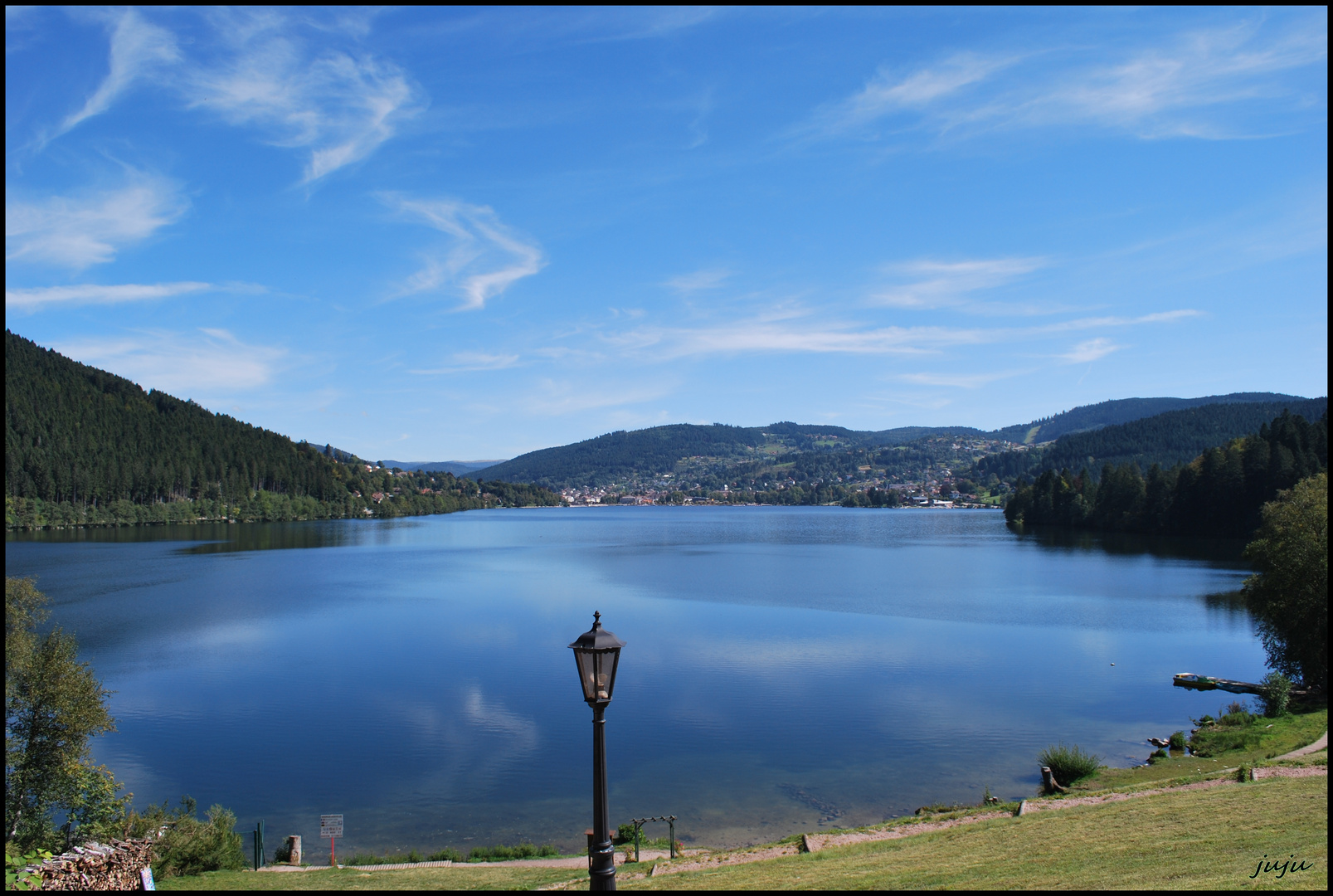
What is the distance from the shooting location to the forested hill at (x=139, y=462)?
111m

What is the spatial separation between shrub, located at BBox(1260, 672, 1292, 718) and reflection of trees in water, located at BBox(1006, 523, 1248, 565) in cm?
4197

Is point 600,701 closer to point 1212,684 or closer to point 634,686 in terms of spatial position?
point 634,686

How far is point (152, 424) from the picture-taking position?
140m

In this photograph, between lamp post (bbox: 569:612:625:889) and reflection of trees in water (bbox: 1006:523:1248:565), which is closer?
lamp post (bbox: 569:612:625:889)

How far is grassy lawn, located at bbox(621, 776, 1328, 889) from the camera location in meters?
8.28

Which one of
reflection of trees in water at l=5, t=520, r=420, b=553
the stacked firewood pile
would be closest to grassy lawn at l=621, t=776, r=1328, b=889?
the stacked firewood pile

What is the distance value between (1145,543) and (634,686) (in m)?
66.2

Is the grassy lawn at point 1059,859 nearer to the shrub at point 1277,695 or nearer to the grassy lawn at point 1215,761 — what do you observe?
the grassy lawn at point 1215,761

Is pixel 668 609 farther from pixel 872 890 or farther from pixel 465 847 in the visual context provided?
pixel 872 890

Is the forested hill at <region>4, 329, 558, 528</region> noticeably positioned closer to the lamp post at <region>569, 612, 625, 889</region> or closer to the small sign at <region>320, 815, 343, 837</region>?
the small sign at <region>320, 815, 343, 837</region>

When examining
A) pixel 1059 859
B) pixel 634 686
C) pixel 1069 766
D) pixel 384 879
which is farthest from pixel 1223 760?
pixel 384 879

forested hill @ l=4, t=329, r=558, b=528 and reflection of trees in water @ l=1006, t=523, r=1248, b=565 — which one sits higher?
forested hill @ l=4, t=329, r=558, b=528

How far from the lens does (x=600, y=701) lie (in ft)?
23.6

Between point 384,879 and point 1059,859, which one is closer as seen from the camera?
point 1059,859
